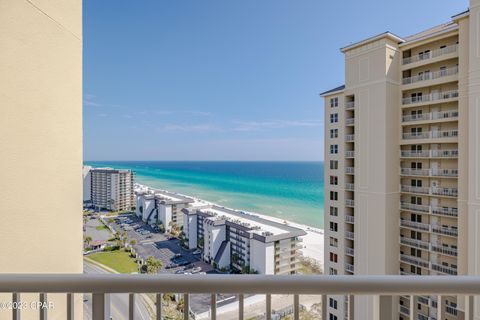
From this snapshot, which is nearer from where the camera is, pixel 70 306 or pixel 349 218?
pixel 70 306

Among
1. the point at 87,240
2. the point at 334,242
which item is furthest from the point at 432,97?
the point at 87,240

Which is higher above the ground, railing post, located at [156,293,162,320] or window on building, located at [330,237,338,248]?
railing post, located at [156,293,162,320]

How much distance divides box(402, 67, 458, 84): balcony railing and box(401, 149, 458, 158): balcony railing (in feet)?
5.28

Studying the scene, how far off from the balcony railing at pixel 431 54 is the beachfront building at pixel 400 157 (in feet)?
0.07

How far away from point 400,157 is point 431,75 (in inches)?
75.5

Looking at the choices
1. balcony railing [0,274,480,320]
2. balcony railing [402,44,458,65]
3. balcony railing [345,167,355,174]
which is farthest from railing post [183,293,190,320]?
balcony railing [402,44,458,65]

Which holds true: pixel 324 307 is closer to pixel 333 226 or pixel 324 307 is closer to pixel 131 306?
pixel 131 306

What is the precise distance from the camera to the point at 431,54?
541cm

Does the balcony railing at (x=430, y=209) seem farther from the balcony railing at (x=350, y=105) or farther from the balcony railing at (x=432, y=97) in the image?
the balcony railing at (x=350, y=105)

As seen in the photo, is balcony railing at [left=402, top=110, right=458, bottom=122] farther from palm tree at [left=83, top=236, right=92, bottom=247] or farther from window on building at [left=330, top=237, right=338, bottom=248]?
palm tree at [left=83, top=236, right=92, bottom=247]

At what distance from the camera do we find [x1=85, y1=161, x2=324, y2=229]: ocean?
7.29 m

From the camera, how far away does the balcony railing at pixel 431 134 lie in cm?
517

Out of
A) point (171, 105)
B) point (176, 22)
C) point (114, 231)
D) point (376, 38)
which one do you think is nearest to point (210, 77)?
point (171, 105)

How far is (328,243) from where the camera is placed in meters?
6.45
